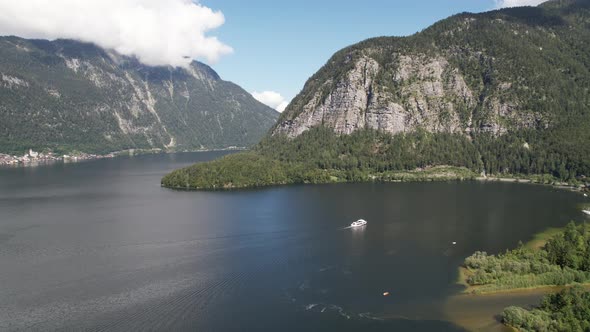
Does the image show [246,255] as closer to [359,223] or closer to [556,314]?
[359,223]

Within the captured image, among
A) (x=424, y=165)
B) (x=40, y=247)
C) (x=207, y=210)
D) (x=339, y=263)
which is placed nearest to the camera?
Answer: (x=339, y=263)

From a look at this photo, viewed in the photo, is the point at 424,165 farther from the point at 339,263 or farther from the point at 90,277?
the point at 90,277

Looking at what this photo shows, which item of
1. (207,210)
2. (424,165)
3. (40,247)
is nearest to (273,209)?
(207,210)

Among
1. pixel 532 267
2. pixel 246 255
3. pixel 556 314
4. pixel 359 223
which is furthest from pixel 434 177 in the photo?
pixel 556 314

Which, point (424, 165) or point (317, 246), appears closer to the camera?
point (317, 246)

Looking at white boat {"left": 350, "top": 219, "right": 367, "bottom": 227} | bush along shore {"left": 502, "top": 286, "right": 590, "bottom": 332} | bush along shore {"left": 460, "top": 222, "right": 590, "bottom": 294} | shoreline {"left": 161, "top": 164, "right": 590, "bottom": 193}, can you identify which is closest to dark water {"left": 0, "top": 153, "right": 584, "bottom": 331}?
white boat {"left": 350, "top": 219, "right": 367, "bottom": 227}

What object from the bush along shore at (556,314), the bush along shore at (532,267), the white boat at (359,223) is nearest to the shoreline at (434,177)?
the white boat at (359,223)

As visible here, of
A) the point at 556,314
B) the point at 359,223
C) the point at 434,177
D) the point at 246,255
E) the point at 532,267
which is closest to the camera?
the point at 556,314
